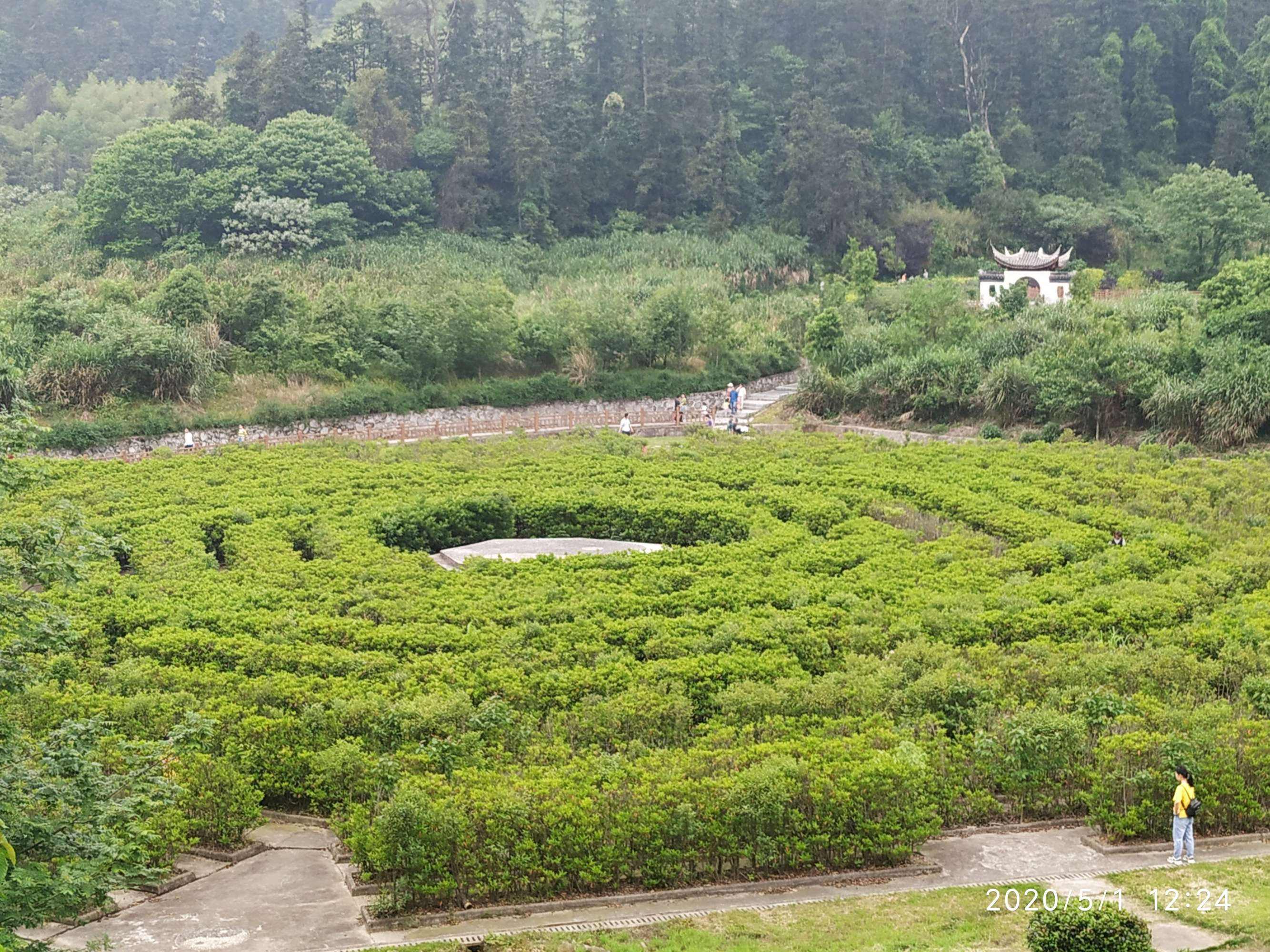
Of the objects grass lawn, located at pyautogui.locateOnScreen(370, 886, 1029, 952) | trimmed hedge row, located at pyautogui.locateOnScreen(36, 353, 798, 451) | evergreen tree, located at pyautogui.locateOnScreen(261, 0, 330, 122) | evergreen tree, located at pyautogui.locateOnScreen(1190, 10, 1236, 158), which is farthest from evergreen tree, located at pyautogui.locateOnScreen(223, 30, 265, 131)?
grass lawn, located at pyautogui.locateOnScreen(370, 886, 1029, 952)

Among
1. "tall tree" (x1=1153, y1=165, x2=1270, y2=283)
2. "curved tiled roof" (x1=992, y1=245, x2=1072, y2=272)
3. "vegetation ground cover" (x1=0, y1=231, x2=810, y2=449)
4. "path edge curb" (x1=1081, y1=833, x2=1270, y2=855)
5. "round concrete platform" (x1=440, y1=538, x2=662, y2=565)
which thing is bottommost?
"path edge curb" (x1=1081, y1=833, x2=1270, y2=855)

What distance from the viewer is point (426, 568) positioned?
2144 cm

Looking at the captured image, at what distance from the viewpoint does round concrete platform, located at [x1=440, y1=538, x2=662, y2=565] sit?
78.4 feet

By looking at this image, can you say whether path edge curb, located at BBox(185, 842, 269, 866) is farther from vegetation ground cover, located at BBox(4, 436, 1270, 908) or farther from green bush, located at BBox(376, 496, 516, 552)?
green bush, located at BBox(376, 496, 516, 552)

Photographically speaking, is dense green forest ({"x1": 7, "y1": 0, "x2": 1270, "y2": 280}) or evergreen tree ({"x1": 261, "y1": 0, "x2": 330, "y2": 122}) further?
evergreen tree ({"x1": 261, "y1": 0, "x2": 330, "y2": 122})

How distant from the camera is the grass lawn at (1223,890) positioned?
36.4ft

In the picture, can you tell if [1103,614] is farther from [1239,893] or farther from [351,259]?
[351,259]

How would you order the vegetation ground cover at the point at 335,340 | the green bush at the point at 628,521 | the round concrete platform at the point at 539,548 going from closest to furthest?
the round concrete platform at the point at 539,548, the green bush at the point at 628,521, the vegetation ground cover at the point at 335,340

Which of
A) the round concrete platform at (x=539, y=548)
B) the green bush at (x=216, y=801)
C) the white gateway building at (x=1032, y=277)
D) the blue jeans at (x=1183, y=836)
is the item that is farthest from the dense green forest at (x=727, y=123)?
the blue jeans at (x=1183, y=836)

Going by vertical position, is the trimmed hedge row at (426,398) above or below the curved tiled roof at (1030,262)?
below

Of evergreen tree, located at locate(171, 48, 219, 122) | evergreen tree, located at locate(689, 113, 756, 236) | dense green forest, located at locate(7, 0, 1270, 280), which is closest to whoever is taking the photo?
dense green forest, located at locate(7, 0, 1270, 280)

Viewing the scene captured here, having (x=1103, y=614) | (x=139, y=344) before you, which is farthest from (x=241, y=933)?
(x=139, y=344)

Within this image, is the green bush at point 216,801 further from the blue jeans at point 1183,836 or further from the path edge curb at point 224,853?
the blue jeans at point 1183,836

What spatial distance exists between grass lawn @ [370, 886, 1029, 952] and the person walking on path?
1.95m
